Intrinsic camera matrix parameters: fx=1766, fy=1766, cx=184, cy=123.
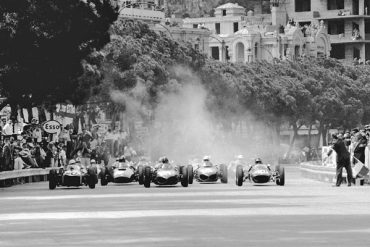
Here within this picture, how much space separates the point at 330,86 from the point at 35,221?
432 feet

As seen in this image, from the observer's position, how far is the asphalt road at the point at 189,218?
28547 millimetres

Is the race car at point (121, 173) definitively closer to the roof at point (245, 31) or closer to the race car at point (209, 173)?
the race car at point (209, 173)

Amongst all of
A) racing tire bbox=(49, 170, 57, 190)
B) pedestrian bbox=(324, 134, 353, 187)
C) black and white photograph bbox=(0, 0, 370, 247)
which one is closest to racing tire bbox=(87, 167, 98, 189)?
black and white photograph bbox=(0, 0, 370, 247)

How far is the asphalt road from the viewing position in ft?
93.7

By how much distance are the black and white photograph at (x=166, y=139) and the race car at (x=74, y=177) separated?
0.08 m

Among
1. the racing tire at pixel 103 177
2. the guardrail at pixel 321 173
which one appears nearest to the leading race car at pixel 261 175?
the guardrail at pixel 321 173

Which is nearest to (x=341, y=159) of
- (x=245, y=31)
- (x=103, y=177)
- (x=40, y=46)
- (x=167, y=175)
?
(x=167, y=175)

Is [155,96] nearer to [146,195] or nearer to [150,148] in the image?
[150,148]

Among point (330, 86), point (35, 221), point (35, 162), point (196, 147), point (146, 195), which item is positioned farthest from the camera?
point (330, 86)

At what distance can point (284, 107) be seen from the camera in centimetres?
15475

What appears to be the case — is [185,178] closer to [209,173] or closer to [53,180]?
[53,180]

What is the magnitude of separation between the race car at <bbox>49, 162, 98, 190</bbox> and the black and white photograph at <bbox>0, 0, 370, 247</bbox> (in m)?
0.08

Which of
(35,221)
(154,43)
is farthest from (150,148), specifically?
(35,221)

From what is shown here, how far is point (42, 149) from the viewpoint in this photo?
80.9m
